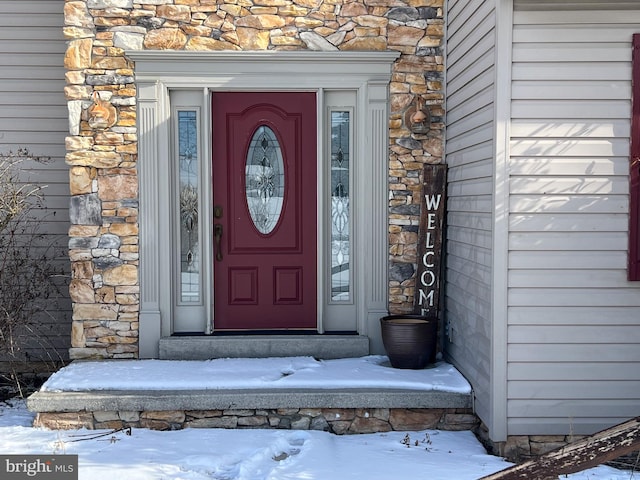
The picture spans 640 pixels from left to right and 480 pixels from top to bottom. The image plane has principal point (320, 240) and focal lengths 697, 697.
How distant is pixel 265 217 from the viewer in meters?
5.77

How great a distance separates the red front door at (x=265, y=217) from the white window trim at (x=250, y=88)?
240 millimetres

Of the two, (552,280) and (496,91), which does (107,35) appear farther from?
(552,280)

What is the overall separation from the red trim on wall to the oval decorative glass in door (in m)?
2.74

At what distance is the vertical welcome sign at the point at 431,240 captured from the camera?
5.48 m

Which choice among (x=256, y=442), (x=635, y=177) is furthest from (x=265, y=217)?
(x=635, y=177)

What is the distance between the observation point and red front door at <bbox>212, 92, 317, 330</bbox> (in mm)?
5703

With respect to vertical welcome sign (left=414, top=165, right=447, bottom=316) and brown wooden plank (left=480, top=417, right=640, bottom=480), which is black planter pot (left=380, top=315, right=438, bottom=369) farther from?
brown wooden plank (left=480, top=417, right=640, bottom=480)

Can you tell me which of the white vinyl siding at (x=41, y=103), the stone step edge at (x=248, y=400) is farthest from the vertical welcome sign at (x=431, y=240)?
the white vinyl siding at (x=41, y=103)

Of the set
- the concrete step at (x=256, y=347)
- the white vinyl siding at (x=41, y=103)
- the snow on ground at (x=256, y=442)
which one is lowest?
the snow on ground at (x=256, y=442)

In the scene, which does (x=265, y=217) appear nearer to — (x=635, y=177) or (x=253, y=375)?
(x=253, y=375)

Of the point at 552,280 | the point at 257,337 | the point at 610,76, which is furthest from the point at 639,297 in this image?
the point at 257,337

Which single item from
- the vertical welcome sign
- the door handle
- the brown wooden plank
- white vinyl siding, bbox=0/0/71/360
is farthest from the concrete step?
the brown wooden plank

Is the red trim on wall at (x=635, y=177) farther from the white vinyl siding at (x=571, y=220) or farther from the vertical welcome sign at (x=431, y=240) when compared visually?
the vertical welcome sign at (x=431, y=240)

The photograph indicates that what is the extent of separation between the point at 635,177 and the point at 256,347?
2.99 meters
